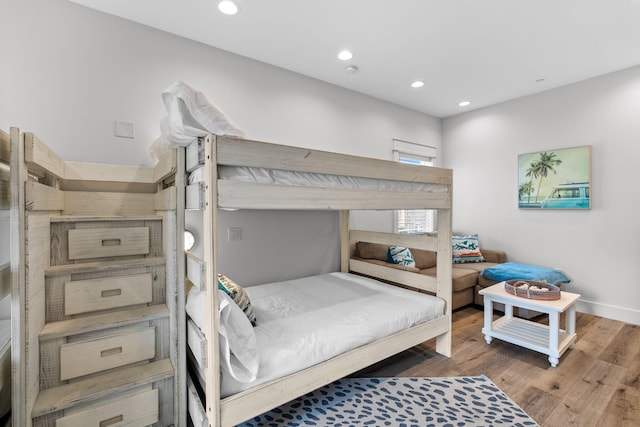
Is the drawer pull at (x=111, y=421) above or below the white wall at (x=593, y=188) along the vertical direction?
below

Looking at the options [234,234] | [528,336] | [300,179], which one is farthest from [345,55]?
[528,336]

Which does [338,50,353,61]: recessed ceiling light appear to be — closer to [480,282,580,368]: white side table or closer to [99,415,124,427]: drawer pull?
Result: [480,282,580,368]: white side table

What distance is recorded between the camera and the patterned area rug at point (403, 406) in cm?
165

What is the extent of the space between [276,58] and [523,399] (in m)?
3.19

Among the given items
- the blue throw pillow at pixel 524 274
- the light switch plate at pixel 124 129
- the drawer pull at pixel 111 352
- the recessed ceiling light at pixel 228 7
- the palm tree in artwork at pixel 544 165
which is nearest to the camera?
the drawer pull at pixel 111 352

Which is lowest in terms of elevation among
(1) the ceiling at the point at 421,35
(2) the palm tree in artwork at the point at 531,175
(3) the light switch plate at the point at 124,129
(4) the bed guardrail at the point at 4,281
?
(4) the bed guardrail at the point at 4,281

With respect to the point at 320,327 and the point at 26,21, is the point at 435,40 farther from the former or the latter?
the point at 26,21

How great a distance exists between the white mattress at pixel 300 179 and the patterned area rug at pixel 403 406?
4.23 ft

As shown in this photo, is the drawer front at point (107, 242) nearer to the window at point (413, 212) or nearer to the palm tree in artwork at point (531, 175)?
the window at point (413, 212)

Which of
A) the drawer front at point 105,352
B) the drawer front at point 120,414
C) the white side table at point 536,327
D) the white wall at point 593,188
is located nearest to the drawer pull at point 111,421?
the drawer front at point 120,414

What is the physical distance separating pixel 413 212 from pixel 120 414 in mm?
3821

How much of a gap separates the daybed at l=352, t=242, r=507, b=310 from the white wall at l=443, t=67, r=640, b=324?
2.25ft

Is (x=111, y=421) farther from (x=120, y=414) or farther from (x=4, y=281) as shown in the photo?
(x=4, y=281)

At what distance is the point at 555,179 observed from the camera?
3504 mm
